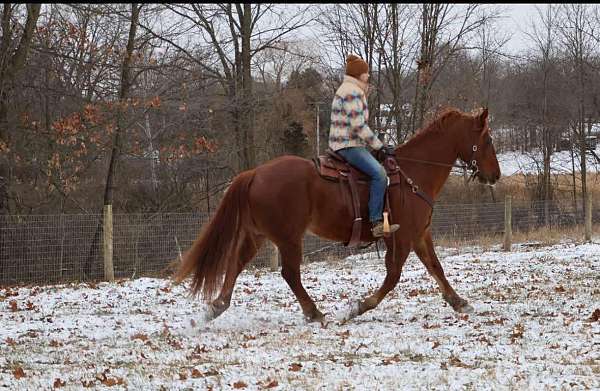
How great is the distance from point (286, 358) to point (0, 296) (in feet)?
22.6

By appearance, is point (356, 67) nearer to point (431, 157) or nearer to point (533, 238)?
point (431, 157)

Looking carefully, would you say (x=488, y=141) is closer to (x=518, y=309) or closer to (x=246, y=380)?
(x=518, y=309)

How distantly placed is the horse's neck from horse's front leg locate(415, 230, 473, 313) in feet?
1.90

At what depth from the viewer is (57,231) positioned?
48.1 ft

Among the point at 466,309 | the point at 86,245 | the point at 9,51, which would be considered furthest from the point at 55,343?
the point at 9,51

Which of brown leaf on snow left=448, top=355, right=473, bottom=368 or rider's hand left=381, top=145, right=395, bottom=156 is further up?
rider's hand left=381, top=145, right=395, bottom=156

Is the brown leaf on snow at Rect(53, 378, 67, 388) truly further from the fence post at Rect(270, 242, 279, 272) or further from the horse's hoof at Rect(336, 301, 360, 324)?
the fence post at Rect(270, 242, 279, 272)

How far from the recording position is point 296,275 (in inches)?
333

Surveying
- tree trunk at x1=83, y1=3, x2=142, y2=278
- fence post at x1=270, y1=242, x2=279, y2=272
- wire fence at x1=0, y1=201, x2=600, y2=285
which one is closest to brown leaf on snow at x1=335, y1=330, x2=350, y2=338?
wire fence at x1=0, y1=201, x2=600, y2=285

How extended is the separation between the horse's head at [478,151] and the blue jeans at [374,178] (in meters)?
1.27

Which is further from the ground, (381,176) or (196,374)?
(381,176)

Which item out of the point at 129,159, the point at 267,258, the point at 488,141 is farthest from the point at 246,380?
the point at 129,159

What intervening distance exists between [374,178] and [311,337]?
2004 millimetres

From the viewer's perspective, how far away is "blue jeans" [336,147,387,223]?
8367 mm
